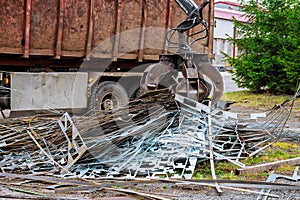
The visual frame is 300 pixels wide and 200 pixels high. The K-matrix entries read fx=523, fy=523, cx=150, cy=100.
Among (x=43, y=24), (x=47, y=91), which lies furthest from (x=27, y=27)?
(x=47, y=91)

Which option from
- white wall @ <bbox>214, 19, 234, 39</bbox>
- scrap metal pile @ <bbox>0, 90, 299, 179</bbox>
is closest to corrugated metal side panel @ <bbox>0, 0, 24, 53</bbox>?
scrap metal pile @ <bbox>0, 90, 299, 179</bbox>

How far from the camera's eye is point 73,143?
6.37 meters

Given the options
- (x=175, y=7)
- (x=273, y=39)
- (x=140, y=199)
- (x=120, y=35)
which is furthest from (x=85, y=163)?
(x=273, y=39)

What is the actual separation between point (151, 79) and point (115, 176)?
208 cm

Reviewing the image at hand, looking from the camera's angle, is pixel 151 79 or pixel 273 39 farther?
pixel 273 39

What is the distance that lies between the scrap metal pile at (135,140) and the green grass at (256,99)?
803cm

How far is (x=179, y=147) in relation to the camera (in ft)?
21.4

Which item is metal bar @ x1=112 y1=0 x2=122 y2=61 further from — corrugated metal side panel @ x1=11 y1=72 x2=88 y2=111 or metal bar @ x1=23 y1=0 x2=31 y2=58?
metal bar @ x1=23 y1=0 x2=31 y2=58

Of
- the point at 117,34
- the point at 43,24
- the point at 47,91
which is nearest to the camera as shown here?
the point at 43,24

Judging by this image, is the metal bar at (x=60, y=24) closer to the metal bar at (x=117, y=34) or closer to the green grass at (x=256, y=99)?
the metal bar at (x=117, y=34)

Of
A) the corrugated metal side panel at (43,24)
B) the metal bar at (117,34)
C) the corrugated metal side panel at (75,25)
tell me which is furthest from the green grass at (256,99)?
the corrugated metal side panel at (43,24)

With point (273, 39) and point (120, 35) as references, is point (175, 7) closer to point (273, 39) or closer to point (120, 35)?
point (120, 35)

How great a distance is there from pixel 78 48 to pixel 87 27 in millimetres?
490

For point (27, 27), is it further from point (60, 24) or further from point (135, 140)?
point (135, 140)
